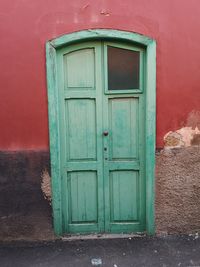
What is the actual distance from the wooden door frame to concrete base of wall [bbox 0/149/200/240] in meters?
0.09

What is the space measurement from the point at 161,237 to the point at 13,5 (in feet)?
11.2

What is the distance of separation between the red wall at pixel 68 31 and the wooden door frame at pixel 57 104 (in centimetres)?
7

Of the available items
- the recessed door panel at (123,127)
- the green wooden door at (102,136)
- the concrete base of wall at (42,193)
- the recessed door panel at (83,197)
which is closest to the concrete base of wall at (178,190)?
the concrete base of wall at (42,193)

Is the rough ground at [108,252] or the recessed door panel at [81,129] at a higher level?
the recessed door panel at [81,129]

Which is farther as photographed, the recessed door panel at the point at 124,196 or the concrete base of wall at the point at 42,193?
the recessed door panel at the point at 124,196

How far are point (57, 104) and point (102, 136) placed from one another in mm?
694

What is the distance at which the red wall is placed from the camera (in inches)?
164

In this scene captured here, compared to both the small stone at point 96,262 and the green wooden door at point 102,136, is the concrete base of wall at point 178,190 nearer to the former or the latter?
the green wooden door at point 102,136

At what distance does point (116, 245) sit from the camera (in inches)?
176

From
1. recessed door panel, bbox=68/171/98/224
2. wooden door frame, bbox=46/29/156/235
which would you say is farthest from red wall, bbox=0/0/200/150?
recessed door panel, bbox=68/171/98/224

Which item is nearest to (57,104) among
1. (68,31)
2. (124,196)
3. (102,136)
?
(102,136)

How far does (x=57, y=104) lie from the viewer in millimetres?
4355

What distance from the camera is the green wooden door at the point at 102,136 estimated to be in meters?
4.39

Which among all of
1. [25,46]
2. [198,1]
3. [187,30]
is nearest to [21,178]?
[25,46]
